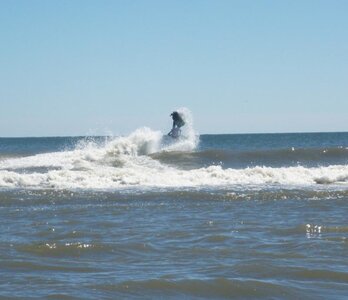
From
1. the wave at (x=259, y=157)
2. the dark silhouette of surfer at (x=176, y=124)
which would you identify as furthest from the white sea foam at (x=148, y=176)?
the dark silhouette of surfer at (x=176, y=124)

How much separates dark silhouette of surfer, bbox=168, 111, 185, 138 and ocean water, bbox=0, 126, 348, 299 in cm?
1394

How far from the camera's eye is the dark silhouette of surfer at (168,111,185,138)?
1353 inches

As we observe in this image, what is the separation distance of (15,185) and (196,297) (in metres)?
12.8

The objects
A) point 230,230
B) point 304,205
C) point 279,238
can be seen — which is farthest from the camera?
point 304,205

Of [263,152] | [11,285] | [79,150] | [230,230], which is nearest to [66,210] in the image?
[230,230]

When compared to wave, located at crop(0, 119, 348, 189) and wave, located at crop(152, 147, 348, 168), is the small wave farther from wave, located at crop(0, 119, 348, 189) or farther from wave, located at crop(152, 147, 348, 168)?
wave, located at crop(152, 147, 348, 168)

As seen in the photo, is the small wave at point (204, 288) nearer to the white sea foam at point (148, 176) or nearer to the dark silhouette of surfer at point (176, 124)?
the white sea foam at point (148, 176)

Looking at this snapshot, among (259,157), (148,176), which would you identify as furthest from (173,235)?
(259,157)

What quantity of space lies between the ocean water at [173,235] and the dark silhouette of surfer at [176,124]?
13.9 m

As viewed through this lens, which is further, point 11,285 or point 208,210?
point 208,210

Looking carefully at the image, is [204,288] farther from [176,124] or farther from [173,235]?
[176,124]

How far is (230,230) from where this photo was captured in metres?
10.1

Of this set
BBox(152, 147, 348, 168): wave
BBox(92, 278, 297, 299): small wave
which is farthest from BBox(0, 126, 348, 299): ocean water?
BBox(152, 147, 348, 168): wave

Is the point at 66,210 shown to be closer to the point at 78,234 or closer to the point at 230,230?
the point at 78,234
